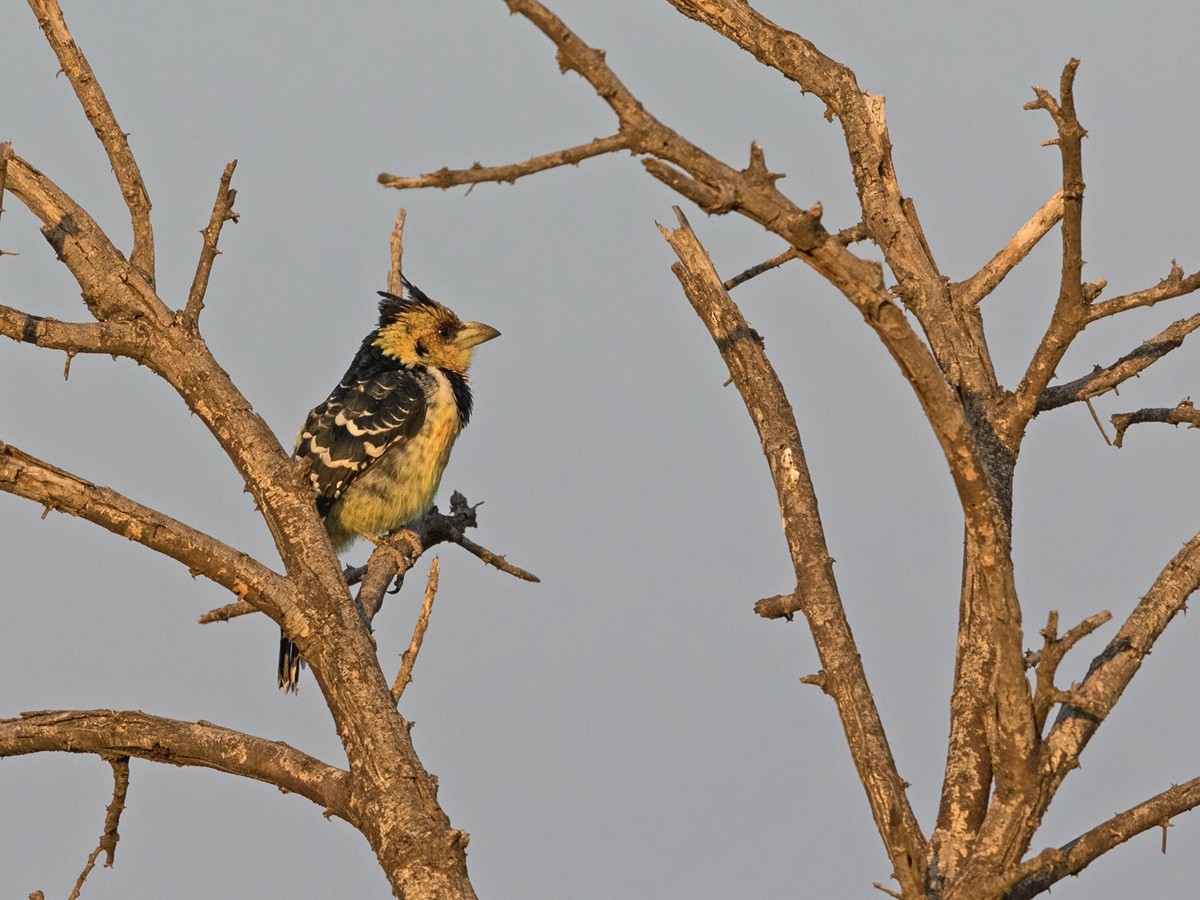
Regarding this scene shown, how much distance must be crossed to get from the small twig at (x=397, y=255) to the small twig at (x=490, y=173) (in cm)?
487

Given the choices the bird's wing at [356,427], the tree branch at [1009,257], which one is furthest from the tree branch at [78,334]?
the tree branch at [1009,257]

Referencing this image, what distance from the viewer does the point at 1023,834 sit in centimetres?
446

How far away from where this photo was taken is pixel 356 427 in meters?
8.21

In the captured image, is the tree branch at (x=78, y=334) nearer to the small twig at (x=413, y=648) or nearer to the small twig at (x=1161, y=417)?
the small twig at (x=413, y=648)

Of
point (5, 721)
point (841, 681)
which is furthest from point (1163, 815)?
point (5, 721)

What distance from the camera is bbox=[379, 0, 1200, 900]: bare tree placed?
362cm

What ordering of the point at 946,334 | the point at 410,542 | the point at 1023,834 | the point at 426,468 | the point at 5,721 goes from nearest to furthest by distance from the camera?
the point at 1023,834, the point at 5,721, the point at 946,334, the point at 410,542, the point at 426,468

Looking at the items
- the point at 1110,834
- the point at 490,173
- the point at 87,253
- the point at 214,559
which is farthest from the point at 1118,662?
the point at 87,253

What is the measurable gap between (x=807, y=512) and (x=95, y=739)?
2.88m

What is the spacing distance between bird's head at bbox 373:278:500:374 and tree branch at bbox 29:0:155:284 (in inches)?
129

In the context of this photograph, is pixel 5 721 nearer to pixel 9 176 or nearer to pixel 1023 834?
pixel 9 176

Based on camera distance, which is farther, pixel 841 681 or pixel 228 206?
pixel 228 206

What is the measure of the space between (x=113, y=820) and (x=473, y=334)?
431cm

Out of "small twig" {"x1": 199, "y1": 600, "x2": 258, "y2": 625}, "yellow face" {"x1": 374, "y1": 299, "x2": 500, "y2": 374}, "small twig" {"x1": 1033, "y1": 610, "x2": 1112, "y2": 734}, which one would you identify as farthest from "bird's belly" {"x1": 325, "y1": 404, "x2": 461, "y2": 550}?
"small twig" {"x1": 1033, "y1": 610, "x2": 1112, "y2": 734}
